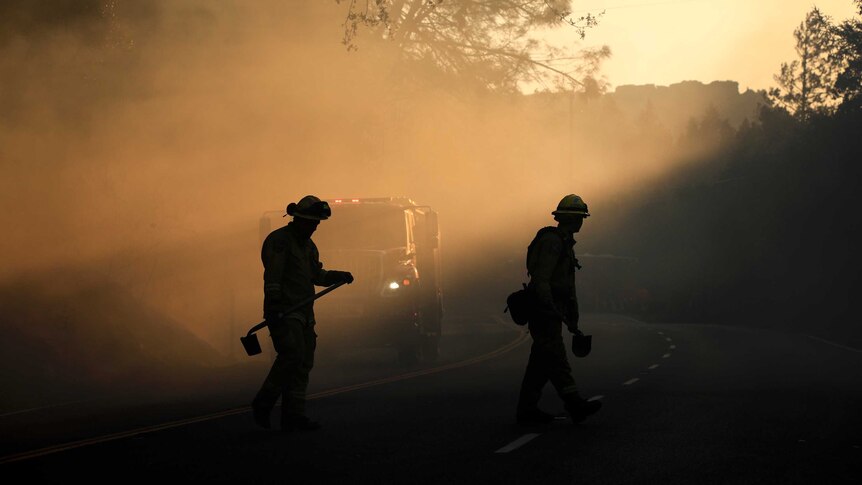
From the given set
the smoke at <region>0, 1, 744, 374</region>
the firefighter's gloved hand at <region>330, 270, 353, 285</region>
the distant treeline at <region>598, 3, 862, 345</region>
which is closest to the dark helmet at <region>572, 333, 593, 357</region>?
the firefighter's gloved hand at <region>330, 270, 353, 285</region>

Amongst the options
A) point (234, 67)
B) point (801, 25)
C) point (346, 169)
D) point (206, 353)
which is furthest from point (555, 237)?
point (801, 25)

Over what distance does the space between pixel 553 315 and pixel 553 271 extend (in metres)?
0.48

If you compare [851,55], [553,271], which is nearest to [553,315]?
[553,271]

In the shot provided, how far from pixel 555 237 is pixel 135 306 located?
1377 cm

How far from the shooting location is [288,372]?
39.1ft

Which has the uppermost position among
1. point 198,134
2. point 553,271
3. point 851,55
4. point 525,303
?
point 851,55

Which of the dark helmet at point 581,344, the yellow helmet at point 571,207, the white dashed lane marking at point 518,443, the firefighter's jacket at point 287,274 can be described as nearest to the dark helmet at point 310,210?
the firefighter's jacket at point 287,274

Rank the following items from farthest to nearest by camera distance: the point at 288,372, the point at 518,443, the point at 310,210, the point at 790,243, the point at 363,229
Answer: the point at 790,243
the point at 363,229
the point at 310,210
the point at 288,372
the point at 518,443

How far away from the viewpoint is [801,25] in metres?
104

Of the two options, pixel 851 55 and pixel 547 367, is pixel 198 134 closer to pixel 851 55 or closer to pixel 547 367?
pixel 547 367

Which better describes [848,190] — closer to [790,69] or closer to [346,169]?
[346,169]

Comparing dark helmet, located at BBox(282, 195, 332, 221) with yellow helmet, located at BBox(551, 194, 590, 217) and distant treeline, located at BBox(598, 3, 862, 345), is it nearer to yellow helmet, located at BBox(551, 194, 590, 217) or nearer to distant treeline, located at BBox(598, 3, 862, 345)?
yellow helmet, located at BBox(551, 194, 590, 217)

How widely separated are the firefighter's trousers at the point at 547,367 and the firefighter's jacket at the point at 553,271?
18 cm

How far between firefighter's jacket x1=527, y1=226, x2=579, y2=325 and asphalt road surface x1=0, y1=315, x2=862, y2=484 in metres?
1.11
